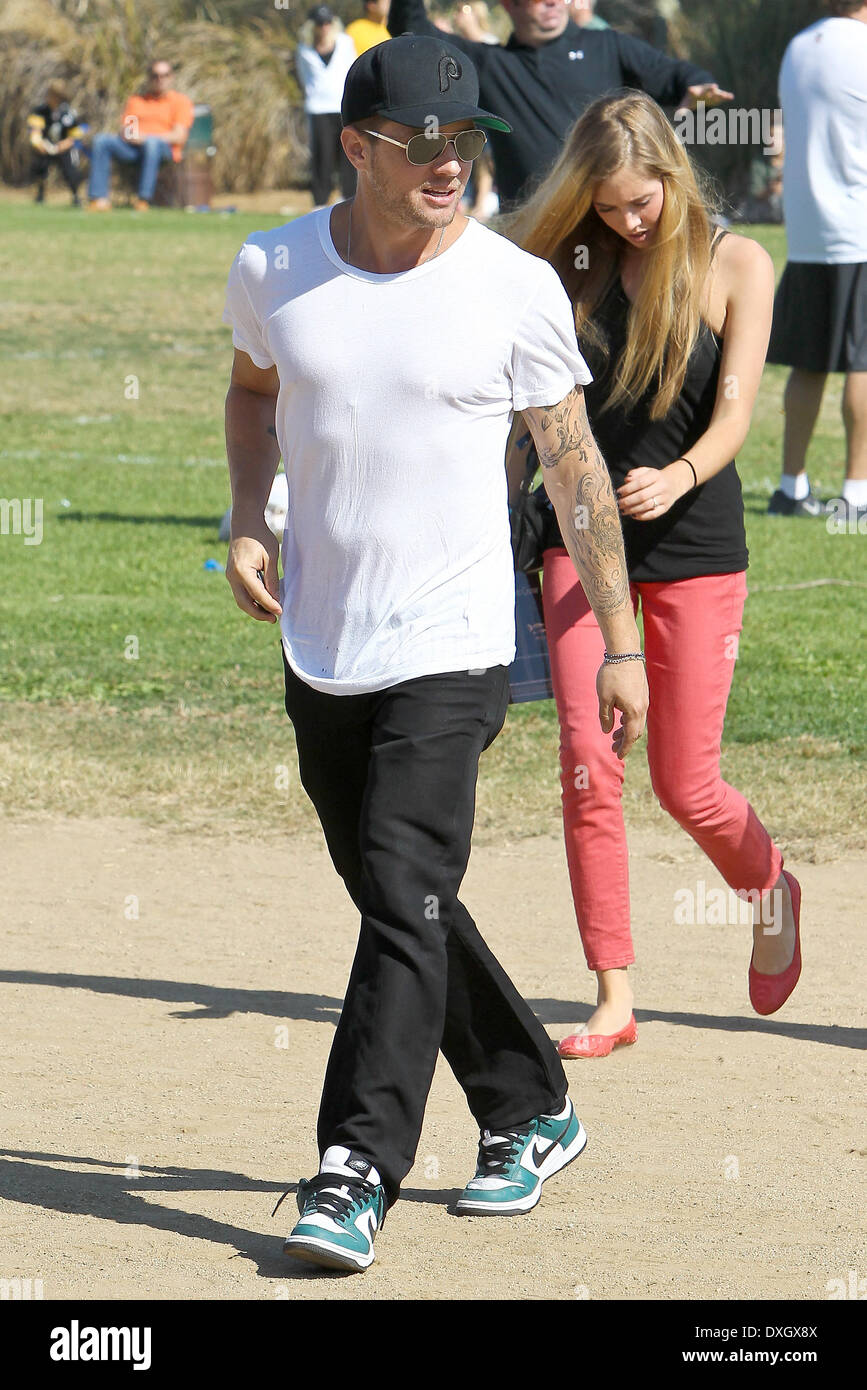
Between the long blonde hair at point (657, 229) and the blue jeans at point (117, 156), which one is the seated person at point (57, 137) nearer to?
the blue jeans at point (117, 156)

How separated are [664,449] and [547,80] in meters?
3.06

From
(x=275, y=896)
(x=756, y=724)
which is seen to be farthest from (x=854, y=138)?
(x=275, y=896)

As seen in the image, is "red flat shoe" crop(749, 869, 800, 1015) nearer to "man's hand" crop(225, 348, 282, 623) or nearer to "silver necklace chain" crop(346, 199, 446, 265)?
"man's hand" crop(225, 348, 282, 623)

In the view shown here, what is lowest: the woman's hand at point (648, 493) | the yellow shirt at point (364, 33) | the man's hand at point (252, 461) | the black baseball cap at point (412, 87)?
the yellow shirt at point (364, 33)

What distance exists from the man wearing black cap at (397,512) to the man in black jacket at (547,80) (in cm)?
380

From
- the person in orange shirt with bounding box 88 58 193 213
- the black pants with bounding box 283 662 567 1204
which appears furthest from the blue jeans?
the black pants with bounding box 283 662 567 1204

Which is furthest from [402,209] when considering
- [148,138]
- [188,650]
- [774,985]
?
[148,138]

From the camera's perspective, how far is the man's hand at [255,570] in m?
3.65

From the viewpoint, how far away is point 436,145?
3.42 m

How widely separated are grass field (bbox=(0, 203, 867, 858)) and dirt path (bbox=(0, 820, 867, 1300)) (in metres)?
0.34

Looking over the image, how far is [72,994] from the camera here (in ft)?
16.9

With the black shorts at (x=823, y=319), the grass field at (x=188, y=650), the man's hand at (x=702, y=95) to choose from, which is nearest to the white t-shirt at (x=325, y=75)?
the grass field at (x=188, y=650)

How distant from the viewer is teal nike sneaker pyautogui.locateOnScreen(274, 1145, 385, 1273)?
11.1 feet

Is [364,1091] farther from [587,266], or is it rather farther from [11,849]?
[11,849]
